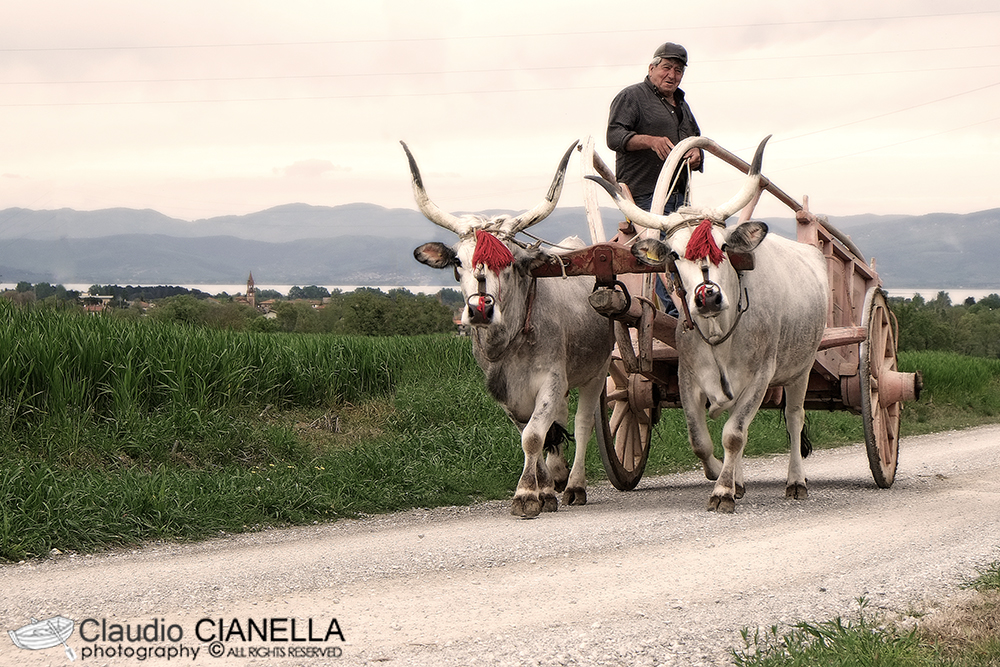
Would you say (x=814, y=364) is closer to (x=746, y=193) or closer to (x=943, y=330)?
(x=746, y=193)

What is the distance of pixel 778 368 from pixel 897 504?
1.33m

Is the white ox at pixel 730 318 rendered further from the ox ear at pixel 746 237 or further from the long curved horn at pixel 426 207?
the long curved horn at pixel 426 207

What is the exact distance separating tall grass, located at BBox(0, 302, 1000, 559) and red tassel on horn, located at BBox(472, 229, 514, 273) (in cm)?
215

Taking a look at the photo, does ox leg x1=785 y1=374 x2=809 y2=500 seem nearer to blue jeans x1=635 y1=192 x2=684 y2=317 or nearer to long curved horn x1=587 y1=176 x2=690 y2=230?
blue jeans x1=635 y1=192 x2=684 y2=317

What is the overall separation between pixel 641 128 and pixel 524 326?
220 cm

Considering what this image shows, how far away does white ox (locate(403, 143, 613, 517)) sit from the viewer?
24.2 ft

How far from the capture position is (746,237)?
24.8 feet

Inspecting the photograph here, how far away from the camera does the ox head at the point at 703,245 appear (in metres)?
7.25

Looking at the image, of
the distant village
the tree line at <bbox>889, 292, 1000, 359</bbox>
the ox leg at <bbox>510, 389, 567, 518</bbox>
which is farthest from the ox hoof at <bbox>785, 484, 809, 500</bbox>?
the tree line at <bbox>889, 292, 1000, 359</bbox>

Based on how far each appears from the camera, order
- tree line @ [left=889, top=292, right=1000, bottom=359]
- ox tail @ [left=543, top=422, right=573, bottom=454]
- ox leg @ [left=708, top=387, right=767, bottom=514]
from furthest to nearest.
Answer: tree line @ [left=889, top=292, right=1000, bottom=359] → ox tail @ [left=543, top=422, right=573, bottom=454] → ox leg @ [left=708, top=387, right=767, bottom=514]

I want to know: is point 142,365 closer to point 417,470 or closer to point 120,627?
point 417,470

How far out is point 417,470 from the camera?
29.9ft

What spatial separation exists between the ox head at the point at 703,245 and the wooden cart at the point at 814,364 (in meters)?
0.39

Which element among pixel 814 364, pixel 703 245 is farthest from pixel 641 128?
pixel 814 364
